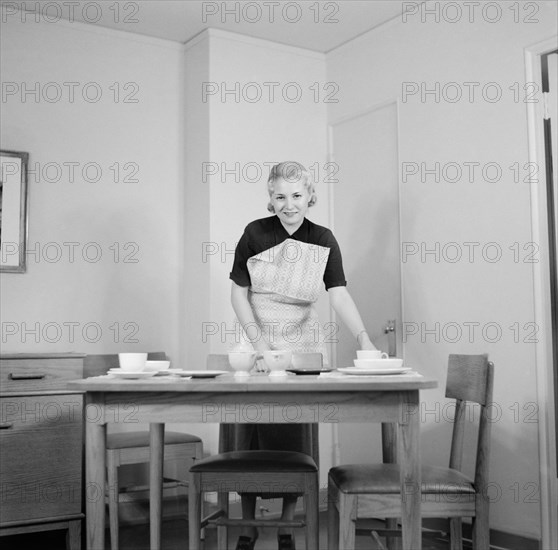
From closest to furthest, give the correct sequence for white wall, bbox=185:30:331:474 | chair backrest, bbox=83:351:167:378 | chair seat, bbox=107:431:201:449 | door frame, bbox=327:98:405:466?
chair seat, bbox=107:431:201:449 < chair backrest, bbox=83:351:167:378 < door frame, bbox=327:98:405:466 < white wall, bbox=185:30:331:474

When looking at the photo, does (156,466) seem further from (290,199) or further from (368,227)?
(368,227)

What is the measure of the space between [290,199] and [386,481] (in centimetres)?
121

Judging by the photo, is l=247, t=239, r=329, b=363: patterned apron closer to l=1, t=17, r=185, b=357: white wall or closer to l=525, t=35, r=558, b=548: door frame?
l=525, t=35, r=558, b=548: door frame

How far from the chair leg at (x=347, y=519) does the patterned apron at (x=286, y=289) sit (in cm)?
88

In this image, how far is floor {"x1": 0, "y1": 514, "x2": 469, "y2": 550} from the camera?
3849 millimetres

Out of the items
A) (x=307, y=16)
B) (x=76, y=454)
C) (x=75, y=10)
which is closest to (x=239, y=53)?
(x=307, y=16)

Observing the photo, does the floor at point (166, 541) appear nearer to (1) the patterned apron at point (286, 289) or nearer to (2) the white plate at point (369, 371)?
(1) the patterned apron at point (286, 289)

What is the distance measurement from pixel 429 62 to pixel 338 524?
2645 millimetres

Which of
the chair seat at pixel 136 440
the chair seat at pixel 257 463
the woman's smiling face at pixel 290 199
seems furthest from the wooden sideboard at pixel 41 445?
the woman's smiling face at pixel 290 199

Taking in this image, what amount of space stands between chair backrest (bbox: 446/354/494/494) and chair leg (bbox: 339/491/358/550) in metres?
0.44

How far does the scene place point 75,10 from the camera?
4359mm

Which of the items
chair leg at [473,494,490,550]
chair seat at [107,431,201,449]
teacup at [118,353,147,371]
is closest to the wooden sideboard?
chair seat at [107,431,201,449]

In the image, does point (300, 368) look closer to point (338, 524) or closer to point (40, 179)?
point (338, 524)

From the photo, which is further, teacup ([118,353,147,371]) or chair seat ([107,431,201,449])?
chair seat ([107,431,201,449])
